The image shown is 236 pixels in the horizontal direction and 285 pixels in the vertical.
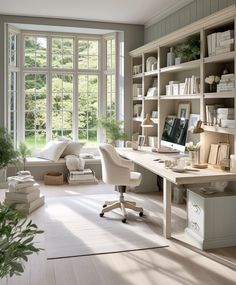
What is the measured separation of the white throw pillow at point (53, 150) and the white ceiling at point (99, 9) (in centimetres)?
222

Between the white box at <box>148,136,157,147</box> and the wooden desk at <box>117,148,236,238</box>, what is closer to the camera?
the wooden desk at <box>117,148,236,238</box>

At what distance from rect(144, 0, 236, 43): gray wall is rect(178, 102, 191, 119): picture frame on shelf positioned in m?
1.11

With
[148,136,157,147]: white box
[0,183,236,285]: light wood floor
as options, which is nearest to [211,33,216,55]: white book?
[0,183,236,285]: light wood floor

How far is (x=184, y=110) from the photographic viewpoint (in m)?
5.06

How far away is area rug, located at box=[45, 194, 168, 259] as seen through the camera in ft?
11.2

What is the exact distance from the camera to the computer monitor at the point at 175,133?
455cm

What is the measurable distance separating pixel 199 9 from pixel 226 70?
125cm

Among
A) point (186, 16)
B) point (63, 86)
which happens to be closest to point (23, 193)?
point (63, 86)

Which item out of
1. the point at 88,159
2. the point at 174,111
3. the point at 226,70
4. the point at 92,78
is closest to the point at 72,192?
the point at 88,159

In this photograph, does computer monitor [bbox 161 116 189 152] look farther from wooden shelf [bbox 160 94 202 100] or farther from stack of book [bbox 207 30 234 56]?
stack of book [bbox 207 30 234 56]

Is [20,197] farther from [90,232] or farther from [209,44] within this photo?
[209,44]

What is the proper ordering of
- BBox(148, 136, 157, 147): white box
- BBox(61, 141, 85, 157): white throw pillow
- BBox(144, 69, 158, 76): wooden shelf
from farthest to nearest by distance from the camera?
BBox(61, 141, 85, 157): white throw pillow, BBox(148, 136, 157, 147): white box, BBox(144, 69, 158, 76): wooden shelf

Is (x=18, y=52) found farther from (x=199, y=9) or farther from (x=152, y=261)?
(x=152, y=261)

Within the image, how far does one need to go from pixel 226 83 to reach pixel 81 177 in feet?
11.0
